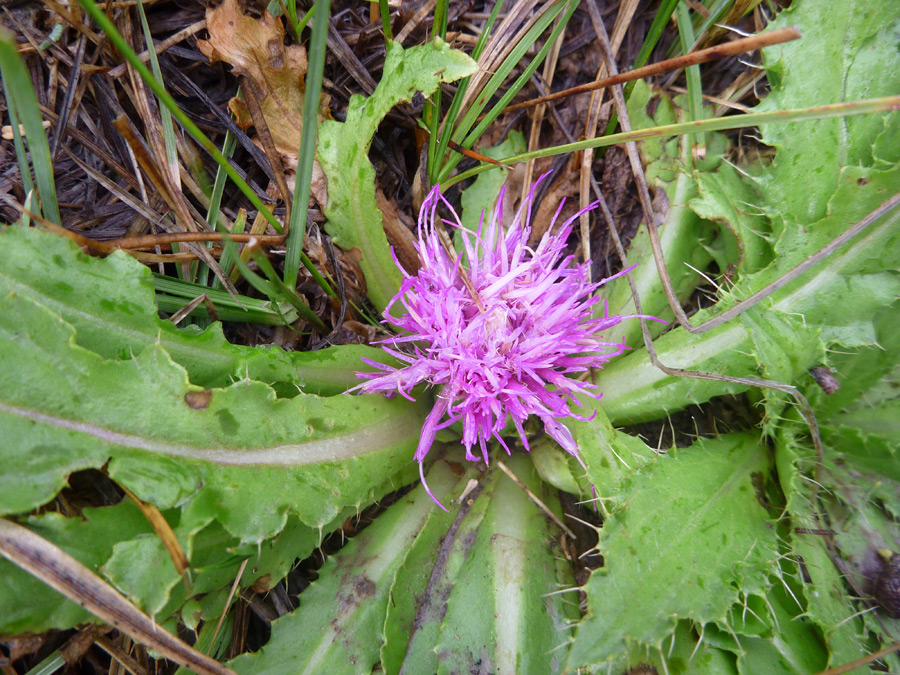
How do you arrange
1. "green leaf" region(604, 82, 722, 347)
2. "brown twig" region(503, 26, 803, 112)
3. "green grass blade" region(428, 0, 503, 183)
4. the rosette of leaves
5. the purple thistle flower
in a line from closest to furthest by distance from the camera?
"brown twig" region(503, 26, 803, 112)
the rosette of leaves
the purple thistle flower
"green grass blade" region(428, 0, 503, 183)
"green leaf" region(604, 82, 722, 347)

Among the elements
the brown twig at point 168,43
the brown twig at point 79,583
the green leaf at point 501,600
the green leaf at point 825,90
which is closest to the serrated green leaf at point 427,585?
the green leaf at point 501,600

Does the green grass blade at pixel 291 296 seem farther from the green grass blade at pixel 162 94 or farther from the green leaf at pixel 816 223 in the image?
the green leaf at pixel 816 223

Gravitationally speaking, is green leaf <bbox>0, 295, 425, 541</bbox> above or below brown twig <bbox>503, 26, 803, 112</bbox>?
below

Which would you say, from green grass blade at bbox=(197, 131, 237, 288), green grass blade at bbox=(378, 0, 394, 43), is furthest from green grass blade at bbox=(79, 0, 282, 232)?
green grass blade at bbox=(378, 0, 394, 43)

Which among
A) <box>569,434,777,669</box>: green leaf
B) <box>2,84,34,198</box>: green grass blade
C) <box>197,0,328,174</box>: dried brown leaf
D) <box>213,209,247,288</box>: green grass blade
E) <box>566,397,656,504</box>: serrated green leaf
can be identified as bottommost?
<box>569,434,777,669</box>: green leaf

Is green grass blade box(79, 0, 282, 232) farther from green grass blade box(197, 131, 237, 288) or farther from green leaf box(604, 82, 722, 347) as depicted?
green leaf box(604, 82, 722, 347)

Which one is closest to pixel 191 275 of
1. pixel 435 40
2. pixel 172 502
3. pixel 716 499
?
pixel 172 502

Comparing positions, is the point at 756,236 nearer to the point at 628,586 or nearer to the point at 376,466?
the point at 628,586
